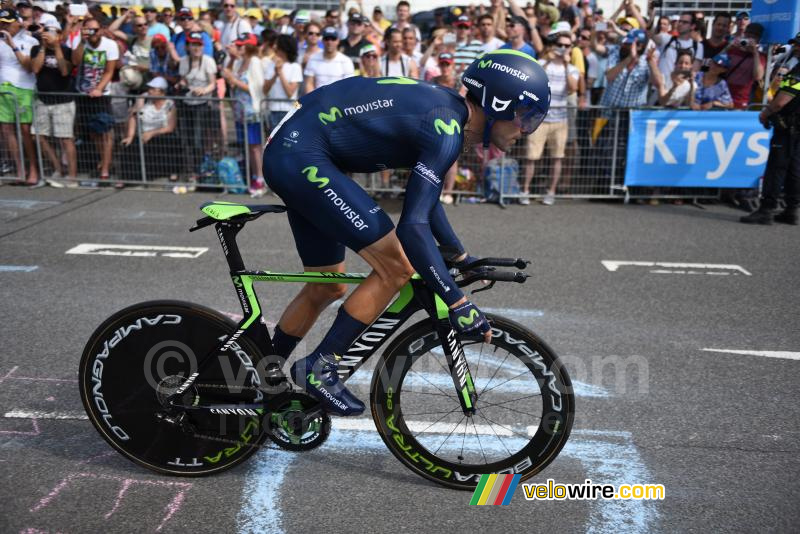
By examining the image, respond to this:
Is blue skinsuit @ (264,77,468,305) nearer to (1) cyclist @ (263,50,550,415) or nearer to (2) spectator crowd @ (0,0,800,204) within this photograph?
(1) cyclist @ (263,50,550,415)

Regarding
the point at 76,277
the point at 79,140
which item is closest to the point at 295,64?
the point at 79,140

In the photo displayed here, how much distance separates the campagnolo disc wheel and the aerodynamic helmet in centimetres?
152

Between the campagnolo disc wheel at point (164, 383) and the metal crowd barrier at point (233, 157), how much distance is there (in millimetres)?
7081

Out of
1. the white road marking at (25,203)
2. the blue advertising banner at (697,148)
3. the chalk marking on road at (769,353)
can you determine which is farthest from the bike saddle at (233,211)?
the blue advertising banner at (697,148)

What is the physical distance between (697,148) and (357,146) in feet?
25.9

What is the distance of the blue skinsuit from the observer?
131 inches

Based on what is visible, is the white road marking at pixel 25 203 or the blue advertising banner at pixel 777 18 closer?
the white road marking at pixel 25 203

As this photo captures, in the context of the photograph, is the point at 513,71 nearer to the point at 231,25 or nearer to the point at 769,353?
the point at 769,353

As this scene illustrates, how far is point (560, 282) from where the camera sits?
7.09 meters

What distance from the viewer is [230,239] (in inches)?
141

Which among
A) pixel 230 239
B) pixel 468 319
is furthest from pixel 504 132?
pixel 230 239

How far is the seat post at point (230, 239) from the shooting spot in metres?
3.55

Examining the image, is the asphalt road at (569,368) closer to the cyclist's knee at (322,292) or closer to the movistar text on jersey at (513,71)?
the cyclist's knee at (322,292)

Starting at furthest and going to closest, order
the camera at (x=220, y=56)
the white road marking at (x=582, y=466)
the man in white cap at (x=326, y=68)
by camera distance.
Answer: the camera at (x=220, y=56) → the man in white cap at (x=326, y=68) → the white road marking at (x=582, y=466)
